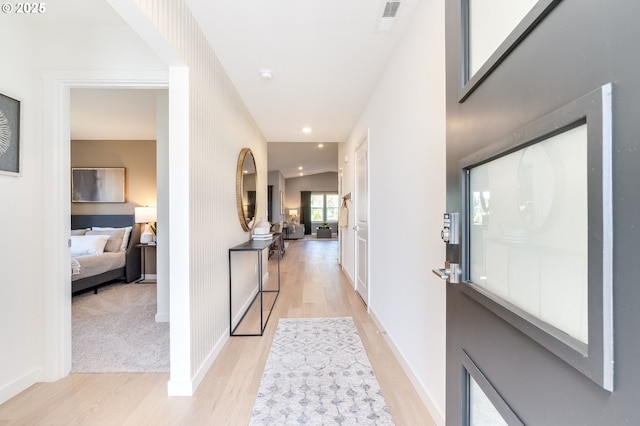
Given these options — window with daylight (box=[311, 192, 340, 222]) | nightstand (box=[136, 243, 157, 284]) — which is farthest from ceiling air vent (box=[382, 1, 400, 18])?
window with daylight (box=[311, 192, 340, 222])

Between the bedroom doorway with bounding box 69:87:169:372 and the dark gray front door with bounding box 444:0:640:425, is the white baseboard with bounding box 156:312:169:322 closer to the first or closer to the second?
the bedroom doorway with bounding box 69:87:169:372

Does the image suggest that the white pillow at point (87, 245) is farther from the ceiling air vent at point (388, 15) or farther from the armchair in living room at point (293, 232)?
the armchair in living room at point (293, 232)

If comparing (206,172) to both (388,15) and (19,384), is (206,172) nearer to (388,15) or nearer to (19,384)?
(388,15)

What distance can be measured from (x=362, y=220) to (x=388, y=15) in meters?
2.28

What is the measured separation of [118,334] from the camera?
8.45 ft

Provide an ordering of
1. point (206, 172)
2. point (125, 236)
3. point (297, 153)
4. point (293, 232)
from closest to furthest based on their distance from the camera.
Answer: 1. point (206, 172)
2. point (125, 236)
3. point (297, 153)
4. point (293, 232)

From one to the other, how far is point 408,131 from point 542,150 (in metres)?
1.47

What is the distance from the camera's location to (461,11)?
2.55 ft

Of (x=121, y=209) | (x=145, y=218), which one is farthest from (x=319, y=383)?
(x=121, y=209)

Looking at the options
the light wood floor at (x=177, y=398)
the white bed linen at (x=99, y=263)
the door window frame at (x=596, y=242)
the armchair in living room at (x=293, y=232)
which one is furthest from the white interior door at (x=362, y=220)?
the armchair in living room at (x=293, y=232)

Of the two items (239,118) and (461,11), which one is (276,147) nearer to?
(239,118)

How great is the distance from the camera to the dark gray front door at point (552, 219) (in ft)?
1.18

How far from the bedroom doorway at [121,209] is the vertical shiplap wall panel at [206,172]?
495 millimetres

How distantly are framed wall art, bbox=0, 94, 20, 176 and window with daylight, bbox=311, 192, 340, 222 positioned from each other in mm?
11859
